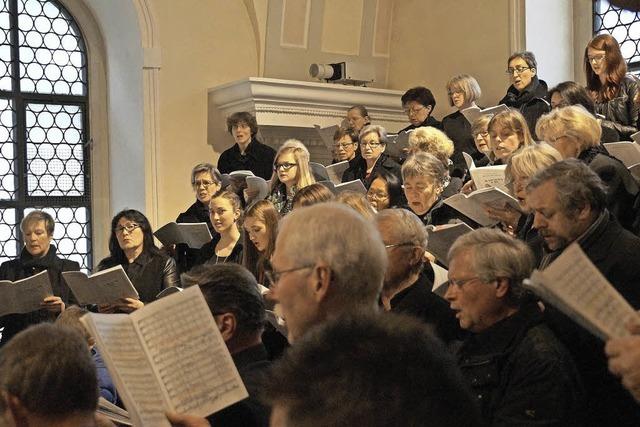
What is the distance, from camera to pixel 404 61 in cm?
1127

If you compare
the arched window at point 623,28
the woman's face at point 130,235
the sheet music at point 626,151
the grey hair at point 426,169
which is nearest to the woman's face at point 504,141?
the grey hair at point 426,169

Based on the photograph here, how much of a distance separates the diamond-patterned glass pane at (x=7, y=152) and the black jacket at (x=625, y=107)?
6.21m

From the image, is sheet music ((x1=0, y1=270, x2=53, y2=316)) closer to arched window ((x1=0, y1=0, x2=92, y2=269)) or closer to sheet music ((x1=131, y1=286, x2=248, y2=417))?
arched window ((x1=0, y1=0, x2=92, y2=269))

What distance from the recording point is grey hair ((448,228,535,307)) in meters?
3.12

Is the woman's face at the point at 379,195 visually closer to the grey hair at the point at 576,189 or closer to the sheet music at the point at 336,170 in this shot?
the sheet music at the point at 336,170

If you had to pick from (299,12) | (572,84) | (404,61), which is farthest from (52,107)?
(572,84)

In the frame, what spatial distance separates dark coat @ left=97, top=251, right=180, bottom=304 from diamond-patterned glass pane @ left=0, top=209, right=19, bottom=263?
4363 millimetres

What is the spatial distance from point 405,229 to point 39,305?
3455mm

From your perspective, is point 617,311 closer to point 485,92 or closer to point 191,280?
point 191,280

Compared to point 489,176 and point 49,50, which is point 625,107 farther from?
point 49,50

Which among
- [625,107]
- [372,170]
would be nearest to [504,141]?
[625,107]

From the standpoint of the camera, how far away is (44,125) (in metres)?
11.1

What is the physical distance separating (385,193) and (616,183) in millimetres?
1639

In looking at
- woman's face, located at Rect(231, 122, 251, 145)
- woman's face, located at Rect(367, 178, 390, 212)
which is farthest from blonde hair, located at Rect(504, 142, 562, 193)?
woman's face, located at Rect(231, 122, 251, 145)
